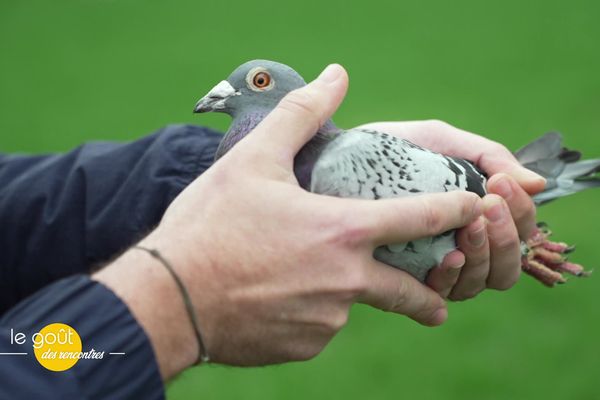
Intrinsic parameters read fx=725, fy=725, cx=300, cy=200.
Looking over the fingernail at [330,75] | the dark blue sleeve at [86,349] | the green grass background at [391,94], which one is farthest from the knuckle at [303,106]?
the green grass background at [391,94]

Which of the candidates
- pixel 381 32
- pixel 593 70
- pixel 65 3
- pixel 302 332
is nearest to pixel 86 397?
pixel 302 332

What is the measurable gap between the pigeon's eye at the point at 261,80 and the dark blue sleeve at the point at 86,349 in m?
1.08

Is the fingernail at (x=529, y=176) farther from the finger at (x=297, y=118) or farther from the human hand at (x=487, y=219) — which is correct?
the finger at (x=297, y=118)

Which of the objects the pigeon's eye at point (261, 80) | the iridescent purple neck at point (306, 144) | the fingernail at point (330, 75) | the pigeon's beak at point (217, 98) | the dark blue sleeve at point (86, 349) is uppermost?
the fingernail at point (330, 75)

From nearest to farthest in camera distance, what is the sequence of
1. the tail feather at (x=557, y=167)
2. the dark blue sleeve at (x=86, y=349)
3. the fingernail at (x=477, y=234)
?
the dark blue sleeve at (x=86, y=349), the fingernail at (x=477, y=234), the tail feather at (x=557, y=167)

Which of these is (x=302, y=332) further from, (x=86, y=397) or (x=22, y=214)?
(x=22, y=214)

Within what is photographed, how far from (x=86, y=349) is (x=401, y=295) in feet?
3.36

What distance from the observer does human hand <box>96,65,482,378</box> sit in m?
1.88

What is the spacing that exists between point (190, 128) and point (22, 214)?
2.85 feet

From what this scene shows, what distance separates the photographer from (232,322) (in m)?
1.97

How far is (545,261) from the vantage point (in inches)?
133

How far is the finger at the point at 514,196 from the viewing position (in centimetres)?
273

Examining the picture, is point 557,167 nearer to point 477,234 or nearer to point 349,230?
point 477,234

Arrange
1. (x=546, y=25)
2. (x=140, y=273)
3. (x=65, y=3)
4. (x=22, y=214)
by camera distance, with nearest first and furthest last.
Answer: (x=140, y=273) < (x=22, y=214) < (x=546, y=25) < (x=65, y=3)
